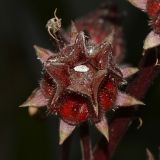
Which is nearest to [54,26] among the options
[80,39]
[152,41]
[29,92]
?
[80,39]

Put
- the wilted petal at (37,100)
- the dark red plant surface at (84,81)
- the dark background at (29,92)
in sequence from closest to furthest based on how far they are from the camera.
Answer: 1. the dark red plant surface at (84,81)
2. the wilted petal at (37,100)
3. the dark background at (29,92)

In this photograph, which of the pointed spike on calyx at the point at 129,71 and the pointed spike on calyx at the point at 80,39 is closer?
the pointed spike on calyx at the point at 80,39

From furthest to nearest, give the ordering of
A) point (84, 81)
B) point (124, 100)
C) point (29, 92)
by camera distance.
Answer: point (29, 92), point (124, 100), point (84, 81)

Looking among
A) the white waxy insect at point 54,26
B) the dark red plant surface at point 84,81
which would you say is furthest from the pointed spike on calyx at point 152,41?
the white waxy insect at point 54,26

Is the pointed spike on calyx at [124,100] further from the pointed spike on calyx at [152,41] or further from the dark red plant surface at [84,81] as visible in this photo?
the pointed spike on calyx at [152,41]

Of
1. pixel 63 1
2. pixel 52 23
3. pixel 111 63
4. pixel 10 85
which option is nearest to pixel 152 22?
pixel 111 63

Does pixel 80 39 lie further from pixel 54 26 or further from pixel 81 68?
pixel 54 26

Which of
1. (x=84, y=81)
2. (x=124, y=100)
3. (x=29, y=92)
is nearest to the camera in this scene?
(x=84, y=81)

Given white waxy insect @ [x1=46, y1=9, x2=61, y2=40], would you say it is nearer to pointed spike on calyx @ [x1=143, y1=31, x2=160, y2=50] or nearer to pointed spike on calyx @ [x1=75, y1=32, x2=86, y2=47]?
pointed spike on calyx @ [x1=75, y1=32, x2=86, y2=47]
